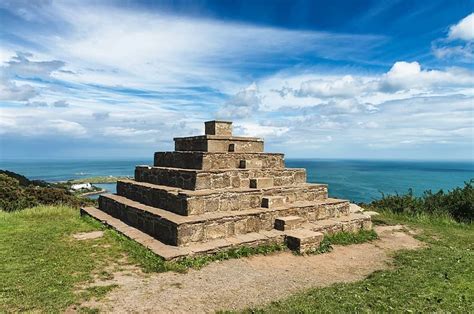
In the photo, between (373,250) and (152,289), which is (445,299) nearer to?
(373,250)

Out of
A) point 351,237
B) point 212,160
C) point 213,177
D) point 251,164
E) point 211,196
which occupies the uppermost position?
point 212,160

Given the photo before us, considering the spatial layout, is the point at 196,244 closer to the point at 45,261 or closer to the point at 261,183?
the point at 45,261

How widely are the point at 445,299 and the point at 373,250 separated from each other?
3828 millimetres

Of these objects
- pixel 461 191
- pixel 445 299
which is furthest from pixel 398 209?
pixel 445 299

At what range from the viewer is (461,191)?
51.6ft

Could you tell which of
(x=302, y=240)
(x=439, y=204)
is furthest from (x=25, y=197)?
(x=439, y=204)

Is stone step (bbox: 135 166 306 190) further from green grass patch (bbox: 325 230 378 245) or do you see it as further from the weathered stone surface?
green grass patch (bbox: 325 230 378 245)

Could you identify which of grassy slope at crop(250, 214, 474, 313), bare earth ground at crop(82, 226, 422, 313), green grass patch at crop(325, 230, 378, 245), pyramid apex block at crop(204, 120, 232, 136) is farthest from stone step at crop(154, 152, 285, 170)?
grassy slope at crop(250, 214, 474, 313)

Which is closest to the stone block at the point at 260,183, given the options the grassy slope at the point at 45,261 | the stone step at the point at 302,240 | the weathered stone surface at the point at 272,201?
the weathered stone surface at the point at 272,201

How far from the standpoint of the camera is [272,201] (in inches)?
379

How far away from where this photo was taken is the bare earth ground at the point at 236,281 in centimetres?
510

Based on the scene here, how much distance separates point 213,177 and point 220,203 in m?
0.97

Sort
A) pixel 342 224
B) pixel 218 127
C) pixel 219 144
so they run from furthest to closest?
pixel 218 127
pixel 219 144
pixel 342 224

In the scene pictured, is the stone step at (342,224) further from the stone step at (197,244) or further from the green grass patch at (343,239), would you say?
the stone step at (197,244)
